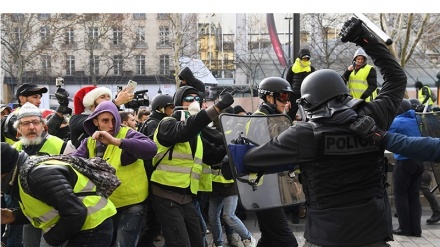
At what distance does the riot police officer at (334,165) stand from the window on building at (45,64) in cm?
3537

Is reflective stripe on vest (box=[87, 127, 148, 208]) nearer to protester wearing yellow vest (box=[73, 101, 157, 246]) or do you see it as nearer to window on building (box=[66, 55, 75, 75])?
protester wearing yellow vest (box=[73, 101, 157, 246])

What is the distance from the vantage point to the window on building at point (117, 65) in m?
39.5

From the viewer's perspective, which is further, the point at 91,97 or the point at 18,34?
the point at 18,34

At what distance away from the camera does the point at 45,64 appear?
129 ft

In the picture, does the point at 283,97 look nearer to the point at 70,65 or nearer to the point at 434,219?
the point at 434,219

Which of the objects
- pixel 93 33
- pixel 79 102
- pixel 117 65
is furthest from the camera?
pixel 117 65

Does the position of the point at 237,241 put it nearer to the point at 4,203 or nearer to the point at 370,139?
the point at 4,203

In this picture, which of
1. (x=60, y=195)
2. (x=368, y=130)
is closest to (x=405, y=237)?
(x=368, y=130)

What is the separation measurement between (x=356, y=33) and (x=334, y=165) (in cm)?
96

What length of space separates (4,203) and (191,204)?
5.75 ft

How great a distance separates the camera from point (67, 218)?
14.0ft

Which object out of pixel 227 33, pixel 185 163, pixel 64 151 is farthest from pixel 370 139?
pixel 227 33

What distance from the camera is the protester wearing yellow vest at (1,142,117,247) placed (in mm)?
4184

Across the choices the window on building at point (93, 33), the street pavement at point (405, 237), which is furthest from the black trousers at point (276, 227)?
the window on building at point (93, 33)
